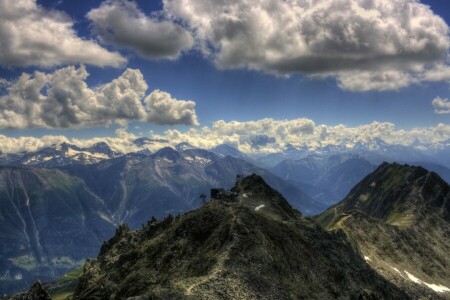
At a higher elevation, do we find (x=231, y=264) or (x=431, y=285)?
(x=231, y=264)

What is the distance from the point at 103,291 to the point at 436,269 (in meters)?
166

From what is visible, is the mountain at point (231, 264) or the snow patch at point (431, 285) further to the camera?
the snow patch at point (431, 285)

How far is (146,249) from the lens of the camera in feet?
344

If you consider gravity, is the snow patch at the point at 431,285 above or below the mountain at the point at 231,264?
below

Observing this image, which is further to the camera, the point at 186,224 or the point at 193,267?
the point at 186,224

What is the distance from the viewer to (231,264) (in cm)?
8131

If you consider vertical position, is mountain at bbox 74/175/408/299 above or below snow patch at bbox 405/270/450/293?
above

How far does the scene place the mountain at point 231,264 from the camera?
77.6 meters

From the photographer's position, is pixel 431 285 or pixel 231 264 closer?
pixel 231 264

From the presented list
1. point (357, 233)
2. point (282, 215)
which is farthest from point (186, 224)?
point (357, 233)

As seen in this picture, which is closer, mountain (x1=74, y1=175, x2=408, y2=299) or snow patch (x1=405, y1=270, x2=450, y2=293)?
mountain (x1=74, y1=175, x2=408, y2=299)

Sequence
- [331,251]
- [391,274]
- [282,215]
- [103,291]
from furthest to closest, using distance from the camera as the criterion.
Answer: [391,274]
[282,215]
[331,251]
[103,291]

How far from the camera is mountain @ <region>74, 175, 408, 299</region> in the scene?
77.6 meters

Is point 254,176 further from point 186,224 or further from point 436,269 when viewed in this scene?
point 436,269
